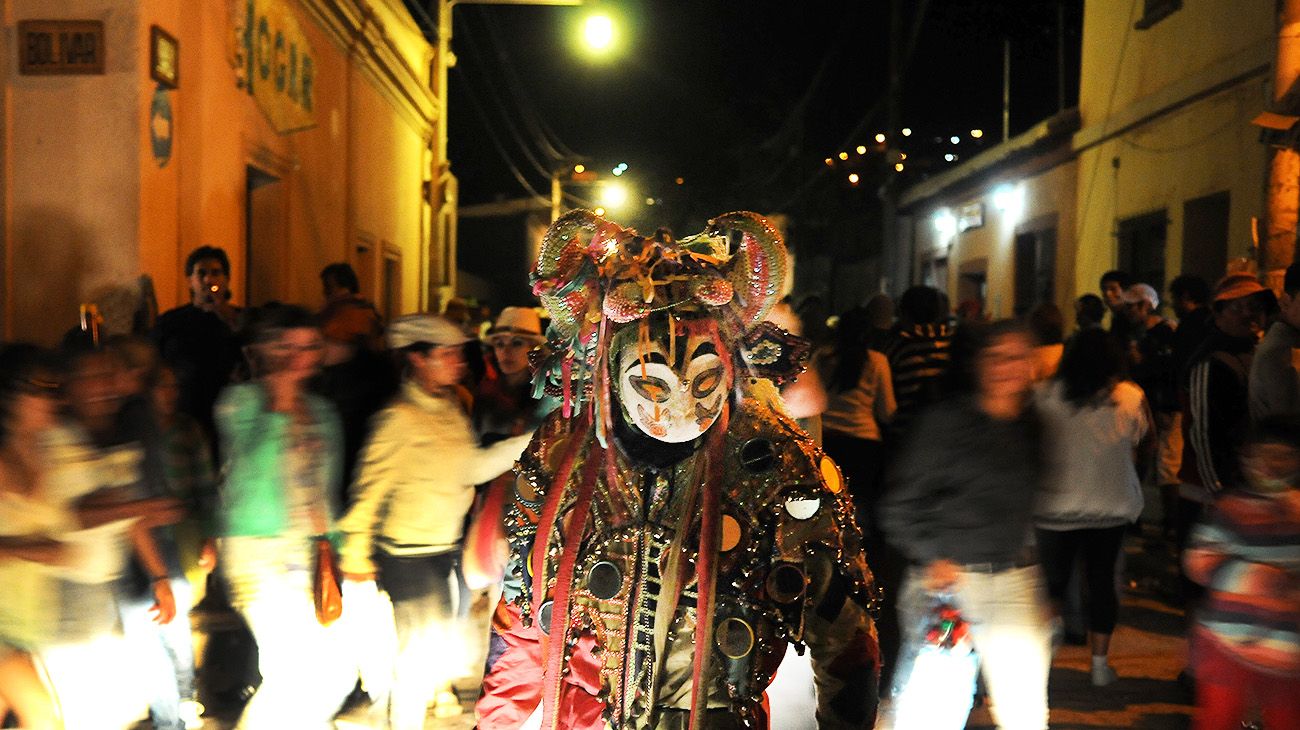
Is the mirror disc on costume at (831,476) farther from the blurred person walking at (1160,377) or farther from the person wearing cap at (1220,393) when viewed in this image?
the blurred person walking at (1160,377)

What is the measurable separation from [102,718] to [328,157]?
1040cm

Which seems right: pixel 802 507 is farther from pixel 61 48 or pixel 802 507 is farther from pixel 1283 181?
pixel 1283 181

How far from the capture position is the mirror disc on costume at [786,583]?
320 centimetres

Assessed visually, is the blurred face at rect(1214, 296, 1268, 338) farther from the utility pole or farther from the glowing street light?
the glowing street light

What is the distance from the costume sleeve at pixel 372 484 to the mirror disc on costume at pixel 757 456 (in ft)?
7.39

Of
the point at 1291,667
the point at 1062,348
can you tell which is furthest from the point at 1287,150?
the point at 1291,667

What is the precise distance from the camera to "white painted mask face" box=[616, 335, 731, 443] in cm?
327

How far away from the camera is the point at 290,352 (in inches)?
199

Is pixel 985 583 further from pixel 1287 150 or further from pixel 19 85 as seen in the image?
pixel 19 85

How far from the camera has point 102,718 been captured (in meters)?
4.96

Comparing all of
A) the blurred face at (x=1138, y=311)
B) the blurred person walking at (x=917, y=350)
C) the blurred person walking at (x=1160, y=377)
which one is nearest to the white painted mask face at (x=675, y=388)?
the blurred person walking at (x=917, y=350)

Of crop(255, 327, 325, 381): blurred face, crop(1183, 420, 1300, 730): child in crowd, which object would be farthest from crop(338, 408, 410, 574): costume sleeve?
crop(1183, 420, 1300, 730): child in crowd

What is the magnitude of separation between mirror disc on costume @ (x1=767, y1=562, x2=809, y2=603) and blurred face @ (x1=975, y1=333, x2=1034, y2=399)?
1922 millimetres

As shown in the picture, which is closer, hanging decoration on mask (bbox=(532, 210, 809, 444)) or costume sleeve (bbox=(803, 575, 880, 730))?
costume sleeve (bbox=(803, 575, 880, 730))
